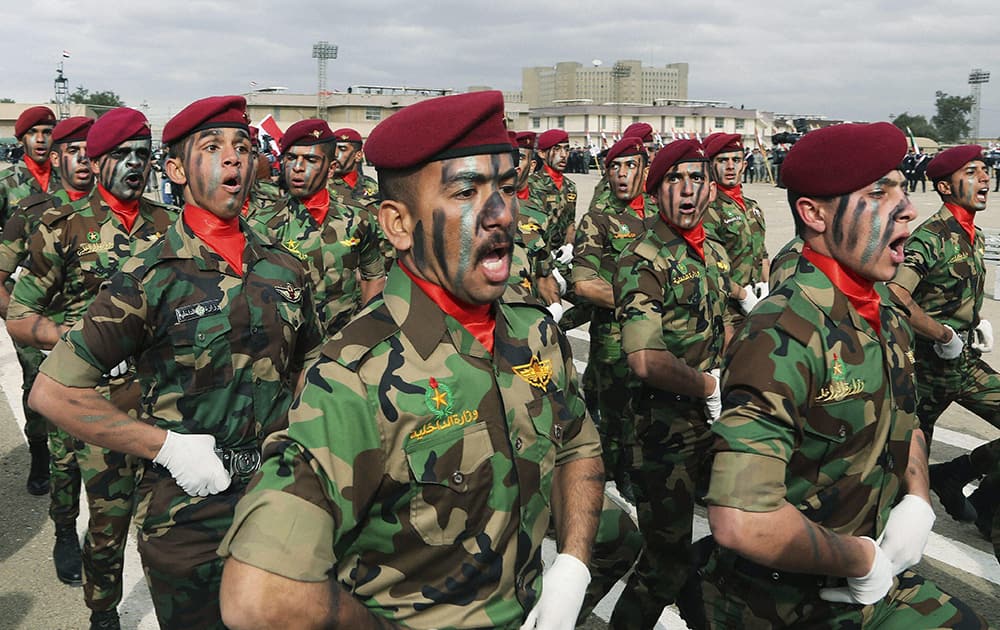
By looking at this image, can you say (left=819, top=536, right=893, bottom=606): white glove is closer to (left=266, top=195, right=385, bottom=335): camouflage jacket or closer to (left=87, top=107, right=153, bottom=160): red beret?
(left=87, top=107, right=153, bottom=160): red beret

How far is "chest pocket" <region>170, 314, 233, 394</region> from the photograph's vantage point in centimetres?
360

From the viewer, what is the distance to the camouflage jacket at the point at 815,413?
253cm

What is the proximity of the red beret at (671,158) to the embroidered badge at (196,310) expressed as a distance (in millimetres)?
2860

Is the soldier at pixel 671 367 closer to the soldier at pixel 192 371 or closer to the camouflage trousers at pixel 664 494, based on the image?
the camouflage trousers at pixel 664 494

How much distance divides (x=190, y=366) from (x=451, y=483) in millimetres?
1875

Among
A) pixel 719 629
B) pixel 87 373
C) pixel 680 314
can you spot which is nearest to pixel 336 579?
pixel 719 629

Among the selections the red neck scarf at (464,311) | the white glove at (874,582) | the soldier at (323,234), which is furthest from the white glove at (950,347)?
the red neck scarf at (464,311)

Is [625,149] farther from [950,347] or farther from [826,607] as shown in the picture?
[826,607]

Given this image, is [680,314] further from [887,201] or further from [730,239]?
[730,239]

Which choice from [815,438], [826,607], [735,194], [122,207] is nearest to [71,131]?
[122,207]

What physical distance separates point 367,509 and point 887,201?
1.89 meters

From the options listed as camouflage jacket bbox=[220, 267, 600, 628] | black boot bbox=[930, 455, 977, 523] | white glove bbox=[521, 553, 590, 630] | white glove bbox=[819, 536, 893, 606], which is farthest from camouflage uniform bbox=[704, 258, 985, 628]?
black boot bbox=[930, 455, 977, 523]

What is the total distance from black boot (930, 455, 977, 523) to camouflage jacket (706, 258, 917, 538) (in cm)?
367

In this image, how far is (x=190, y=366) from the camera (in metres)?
3.61
